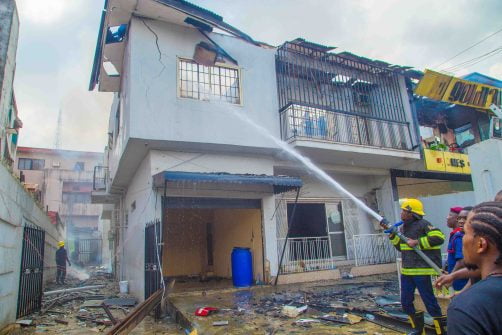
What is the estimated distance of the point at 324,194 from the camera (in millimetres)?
11797

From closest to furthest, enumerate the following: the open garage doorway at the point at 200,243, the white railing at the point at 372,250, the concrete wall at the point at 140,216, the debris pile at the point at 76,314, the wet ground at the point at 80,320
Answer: the wet ground at the point at 80,320
the debris pile at the point at 76,314
the concrete wall at the point at 140,216
the white railing at the point at 372,250
the open garage doorway at the point at 200,243

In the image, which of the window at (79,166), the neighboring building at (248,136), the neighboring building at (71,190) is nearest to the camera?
the neighboring building at (248,136)

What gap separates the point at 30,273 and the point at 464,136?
56.9 feet

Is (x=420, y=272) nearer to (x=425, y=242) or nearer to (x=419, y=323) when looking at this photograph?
(x=425, y=242)

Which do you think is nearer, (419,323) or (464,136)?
(419,323)

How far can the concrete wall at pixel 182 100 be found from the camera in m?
8.37

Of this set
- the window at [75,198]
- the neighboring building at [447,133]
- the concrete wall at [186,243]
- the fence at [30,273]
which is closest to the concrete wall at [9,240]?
the fence at [30,273]

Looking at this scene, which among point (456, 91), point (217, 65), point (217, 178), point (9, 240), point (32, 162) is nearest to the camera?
point (9, 240)

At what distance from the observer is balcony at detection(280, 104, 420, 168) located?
32.4ft

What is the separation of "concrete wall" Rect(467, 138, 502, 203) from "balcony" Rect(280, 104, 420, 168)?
12.3 ft

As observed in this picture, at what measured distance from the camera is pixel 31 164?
33.7 metres

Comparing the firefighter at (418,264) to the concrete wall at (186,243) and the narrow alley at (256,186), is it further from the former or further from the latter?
the concrete wall at (186,243)

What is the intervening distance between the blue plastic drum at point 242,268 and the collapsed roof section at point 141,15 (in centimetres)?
615

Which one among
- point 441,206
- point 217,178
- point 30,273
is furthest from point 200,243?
point 441,206
